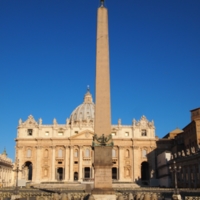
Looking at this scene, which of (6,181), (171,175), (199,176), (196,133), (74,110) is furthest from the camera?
(74,110)

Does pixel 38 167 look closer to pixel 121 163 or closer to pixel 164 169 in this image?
pixel 121 163

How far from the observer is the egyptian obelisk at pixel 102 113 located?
16875 millimetres

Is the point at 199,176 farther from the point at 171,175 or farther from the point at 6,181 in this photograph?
the point at 6,181

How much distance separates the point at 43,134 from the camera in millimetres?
75250

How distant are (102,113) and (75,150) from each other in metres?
58.9

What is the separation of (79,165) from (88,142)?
18.0 ft

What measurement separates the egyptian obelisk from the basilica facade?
56.9 meters

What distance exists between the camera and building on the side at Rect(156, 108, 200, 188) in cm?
4238

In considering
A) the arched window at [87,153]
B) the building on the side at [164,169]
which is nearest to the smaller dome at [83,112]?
the arched window at [87,153]

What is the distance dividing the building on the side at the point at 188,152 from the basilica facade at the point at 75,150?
15.0 ft

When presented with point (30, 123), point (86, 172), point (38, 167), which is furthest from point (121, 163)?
point (30, 123)

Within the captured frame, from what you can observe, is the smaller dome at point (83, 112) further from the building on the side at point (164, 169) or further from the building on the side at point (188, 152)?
the building on the side at point (164, 169)

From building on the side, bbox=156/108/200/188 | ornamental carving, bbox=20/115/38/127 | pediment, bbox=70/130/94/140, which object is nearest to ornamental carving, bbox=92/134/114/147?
building on the side, bbox=156/108/200/188

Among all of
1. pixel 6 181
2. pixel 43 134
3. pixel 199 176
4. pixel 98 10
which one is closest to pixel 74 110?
pixel 43 134
